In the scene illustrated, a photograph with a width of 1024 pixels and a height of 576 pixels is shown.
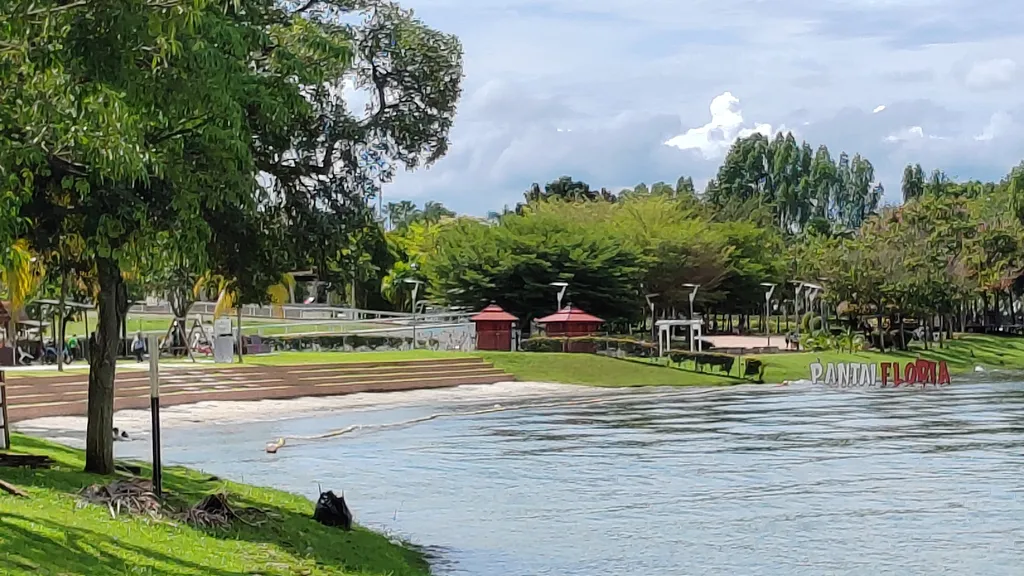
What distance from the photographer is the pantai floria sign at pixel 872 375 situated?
52.7 metres

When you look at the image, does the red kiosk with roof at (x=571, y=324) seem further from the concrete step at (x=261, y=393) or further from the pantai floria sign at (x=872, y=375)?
the pantai floria sign at (x=872, y=375)

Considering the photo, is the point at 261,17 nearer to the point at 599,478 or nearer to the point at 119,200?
the point at 119,200

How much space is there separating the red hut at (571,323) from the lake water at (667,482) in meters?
19.9

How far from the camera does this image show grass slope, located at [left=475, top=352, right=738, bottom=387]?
5028 centimetres

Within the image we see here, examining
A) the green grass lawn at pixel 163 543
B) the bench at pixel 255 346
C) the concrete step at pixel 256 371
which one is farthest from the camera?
the bench at pixel 255 346

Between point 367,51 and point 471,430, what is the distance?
17768 mm

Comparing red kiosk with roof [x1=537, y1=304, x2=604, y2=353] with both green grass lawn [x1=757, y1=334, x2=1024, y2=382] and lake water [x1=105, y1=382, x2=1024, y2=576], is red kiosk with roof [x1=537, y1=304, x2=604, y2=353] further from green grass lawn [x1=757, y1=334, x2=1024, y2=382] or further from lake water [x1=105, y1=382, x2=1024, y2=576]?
lake water [x1=105, y1=382, x2=1024, y2=576]

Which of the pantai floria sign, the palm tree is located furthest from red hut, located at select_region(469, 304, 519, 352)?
the palm tree

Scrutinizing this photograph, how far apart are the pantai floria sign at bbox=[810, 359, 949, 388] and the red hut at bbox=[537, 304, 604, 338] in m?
10.0

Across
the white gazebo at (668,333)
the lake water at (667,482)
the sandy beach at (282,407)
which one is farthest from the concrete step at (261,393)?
the white gazebo at (668,333)

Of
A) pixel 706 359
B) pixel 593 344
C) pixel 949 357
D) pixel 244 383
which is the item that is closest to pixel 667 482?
pixel 244 383

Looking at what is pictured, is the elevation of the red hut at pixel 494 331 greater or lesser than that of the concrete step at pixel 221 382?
greater

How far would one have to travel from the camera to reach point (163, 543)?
11656 mm

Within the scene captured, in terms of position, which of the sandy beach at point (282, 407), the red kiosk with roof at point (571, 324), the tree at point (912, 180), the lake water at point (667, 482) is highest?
the tree at point (912, 180)
